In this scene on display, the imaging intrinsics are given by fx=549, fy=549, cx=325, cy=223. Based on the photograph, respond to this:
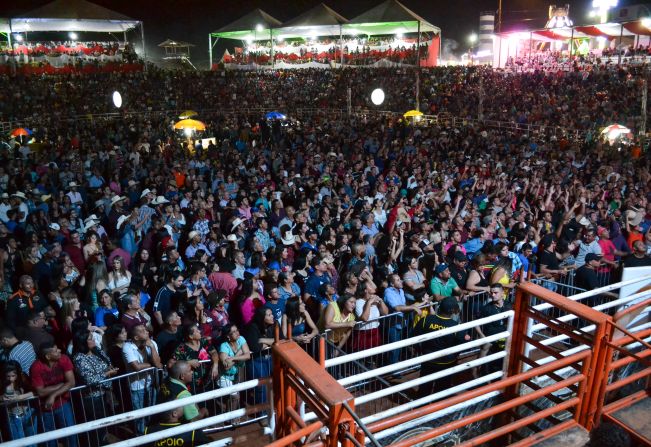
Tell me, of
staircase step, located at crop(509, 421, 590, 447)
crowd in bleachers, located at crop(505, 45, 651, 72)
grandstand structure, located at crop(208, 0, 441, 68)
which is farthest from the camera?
grandstand structure, located at crop(208, 0, 441, 68)

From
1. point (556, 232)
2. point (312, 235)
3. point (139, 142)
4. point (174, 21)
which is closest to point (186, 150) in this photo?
point (139, 142)

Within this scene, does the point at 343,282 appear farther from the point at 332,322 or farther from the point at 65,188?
the point at 65,188

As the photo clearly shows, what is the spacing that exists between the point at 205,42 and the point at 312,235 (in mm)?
51757

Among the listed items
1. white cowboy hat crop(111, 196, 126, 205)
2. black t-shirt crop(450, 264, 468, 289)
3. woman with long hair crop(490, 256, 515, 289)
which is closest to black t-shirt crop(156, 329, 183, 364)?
black t-shirt crop(450, 264, 468, 289)

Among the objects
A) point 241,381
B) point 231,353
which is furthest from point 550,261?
point 231,353

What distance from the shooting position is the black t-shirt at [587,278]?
7.00m

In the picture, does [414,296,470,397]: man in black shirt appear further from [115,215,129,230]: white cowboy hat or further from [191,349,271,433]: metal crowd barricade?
[115,215,129,230]: white cowboy hat

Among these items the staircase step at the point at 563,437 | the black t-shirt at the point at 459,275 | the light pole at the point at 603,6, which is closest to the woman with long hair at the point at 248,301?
the black t-shirt at the point at 459,275

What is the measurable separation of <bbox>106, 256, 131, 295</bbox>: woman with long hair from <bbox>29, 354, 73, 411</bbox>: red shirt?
73.4 inches

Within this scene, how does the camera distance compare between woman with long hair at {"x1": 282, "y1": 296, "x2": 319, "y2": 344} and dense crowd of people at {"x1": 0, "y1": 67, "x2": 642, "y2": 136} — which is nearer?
woman with long hair at {"x1": 282, "y1": 296, "x2": 319, "y2": 344}

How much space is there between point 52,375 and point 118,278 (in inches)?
82.7

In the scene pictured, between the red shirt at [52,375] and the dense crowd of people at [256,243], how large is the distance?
1 cm

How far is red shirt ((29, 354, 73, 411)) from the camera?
446 centimetres

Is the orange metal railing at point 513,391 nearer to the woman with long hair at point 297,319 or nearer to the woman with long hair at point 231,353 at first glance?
the woman with long hair at point 231,353
